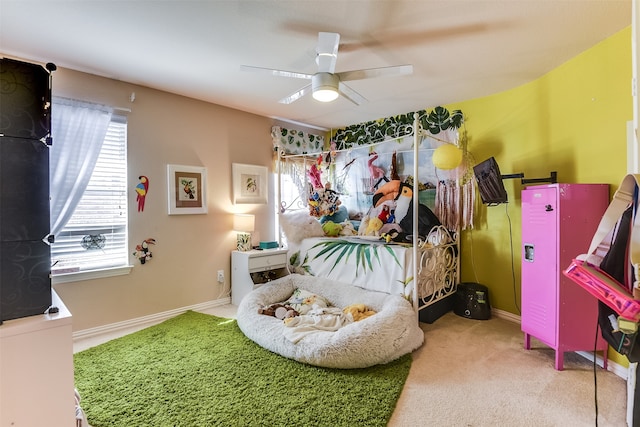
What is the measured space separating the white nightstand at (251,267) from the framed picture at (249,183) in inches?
28.2

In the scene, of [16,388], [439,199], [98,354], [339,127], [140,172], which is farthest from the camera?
[339,127]

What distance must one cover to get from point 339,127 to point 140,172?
289 cm

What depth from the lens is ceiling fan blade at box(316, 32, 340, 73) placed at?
191 centimetres

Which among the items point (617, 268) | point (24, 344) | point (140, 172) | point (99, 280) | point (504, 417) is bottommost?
point (504, 417)

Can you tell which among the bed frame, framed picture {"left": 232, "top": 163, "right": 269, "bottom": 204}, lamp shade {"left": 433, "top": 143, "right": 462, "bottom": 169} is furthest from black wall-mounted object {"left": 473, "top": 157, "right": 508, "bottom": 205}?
framed picture {"left": 232, "top": 163, "right": 269, "bottom": 204}

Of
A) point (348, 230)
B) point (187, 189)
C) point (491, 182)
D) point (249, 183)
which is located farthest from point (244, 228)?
point (491, 182)

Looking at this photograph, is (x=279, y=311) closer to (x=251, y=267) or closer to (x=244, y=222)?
(x=251, y=267)

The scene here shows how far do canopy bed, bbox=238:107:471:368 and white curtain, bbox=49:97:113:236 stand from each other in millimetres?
1757

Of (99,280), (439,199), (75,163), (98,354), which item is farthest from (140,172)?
(439,199)

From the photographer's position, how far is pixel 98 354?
2.39 meters

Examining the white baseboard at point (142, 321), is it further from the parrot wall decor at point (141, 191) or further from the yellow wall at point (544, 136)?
the yellow wall at point (544, 136)

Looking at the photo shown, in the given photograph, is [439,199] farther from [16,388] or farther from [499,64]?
[16,388]

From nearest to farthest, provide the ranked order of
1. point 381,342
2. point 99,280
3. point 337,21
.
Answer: point 337,21, point 381,342, point 99,280

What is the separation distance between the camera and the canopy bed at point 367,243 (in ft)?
7.55
